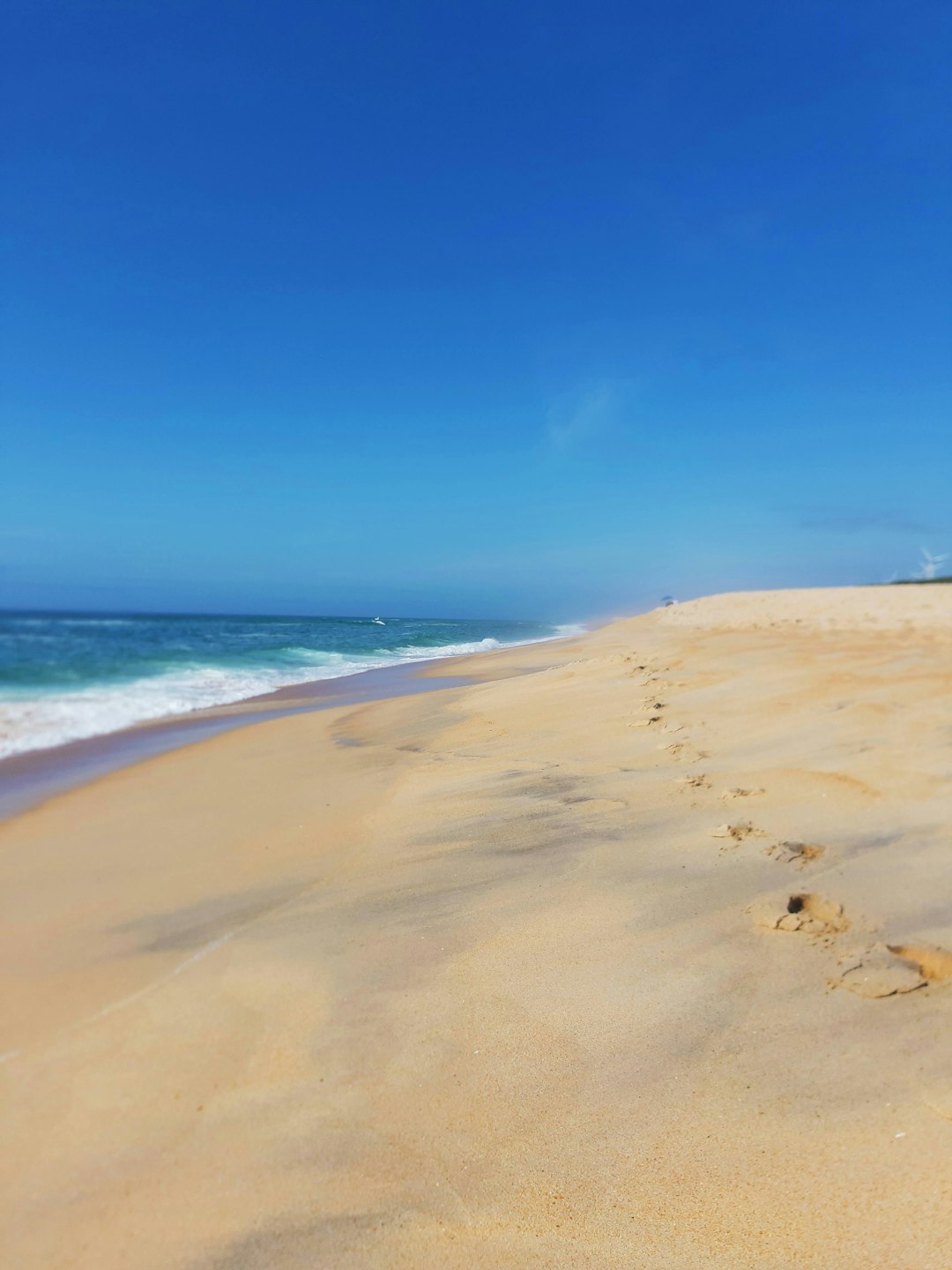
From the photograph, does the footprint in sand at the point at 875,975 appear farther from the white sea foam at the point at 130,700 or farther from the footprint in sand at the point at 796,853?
the white sea foam at the point at 130,700

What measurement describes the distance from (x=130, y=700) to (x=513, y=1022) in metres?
12.6

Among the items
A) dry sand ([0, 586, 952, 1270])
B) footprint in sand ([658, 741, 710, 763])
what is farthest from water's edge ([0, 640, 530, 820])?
footprint in sand ([658, 741, 710, 763])

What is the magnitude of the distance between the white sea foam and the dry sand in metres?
5.26

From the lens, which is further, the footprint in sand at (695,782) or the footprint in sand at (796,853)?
the footprint in sand at (695,782)

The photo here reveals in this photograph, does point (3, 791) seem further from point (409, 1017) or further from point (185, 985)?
point (409, 1017)

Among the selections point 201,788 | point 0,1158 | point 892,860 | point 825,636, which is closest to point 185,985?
point 0,1158

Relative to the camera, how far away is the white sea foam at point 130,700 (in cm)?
1006

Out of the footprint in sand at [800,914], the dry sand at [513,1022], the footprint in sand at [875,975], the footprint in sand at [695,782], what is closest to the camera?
the dry sand at [513,1022]

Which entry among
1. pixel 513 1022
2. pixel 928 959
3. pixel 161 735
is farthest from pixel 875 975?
pixel 161 735

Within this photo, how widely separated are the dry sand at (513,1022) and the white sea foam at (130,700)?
5263 mm

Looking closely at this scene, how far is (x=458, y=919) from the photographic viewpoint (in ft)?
10.8

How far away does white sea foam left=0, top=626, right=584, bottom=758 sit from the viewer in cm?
1006

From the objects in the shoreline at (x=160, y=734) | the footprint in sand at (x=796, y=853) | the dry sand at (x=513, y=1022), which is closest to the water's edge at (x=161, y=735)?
the shoreline at (x=160, y=734)

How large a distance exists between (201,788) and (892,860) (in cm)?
569
